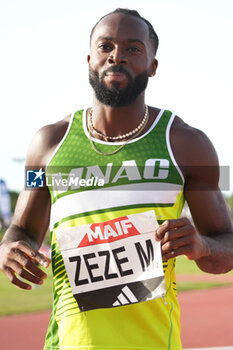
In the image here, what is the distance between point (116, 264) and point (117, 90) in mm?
717

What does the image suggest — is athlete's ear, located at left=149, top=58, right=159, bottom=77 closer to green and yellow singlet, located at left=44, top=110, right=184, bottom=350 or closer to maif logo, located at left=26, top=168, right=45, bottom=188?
green and yellow singlet, located at left=44, top=110, right=184, bottom=350

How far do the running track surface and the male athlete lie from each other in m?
6.12

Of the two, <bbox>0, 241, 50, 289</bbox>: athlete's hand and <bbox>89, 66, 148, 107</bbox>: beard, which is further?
<bbox>89, 66, 148, 107</bbox>: beard

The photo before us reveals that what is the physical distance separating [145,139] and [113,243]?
477 mm

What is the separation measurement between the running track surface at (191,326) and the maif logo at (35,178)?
243 inches

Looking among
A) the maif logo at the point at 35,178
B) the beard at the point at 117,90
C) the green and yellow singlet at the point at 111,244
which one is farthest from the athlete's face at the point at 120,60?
the maif logo at the point at 35,178

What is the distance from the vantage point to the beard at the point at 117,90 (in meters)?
2.52

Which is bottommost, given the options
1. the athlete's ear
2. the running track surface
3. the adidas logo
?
the running track surface

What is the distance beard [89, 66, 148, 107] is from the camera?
2521mm

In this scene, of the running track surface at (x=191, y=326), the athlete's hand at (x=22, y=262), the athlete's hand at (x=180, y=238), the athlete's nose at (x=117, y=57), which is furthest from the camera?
the running track surface at (x=191, y=326)

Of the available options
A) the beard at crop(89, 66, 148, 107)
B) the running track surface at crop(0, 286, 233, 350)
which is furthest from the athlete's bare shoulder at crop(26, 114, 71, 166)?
the running track surface at crop(0, 286, 233, 350)

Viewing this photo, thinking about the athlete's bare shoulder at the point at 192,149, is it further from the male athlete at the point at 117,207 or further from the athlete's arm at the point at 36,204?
the athlete's arm at the point at 36,204

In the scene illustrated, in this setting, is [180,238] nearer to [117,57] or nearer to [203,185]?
[203,185]

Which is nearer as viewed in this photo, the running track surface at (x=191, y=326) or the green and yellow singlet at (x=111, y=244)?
the green and yellow singlet at (x=111, y=244)
